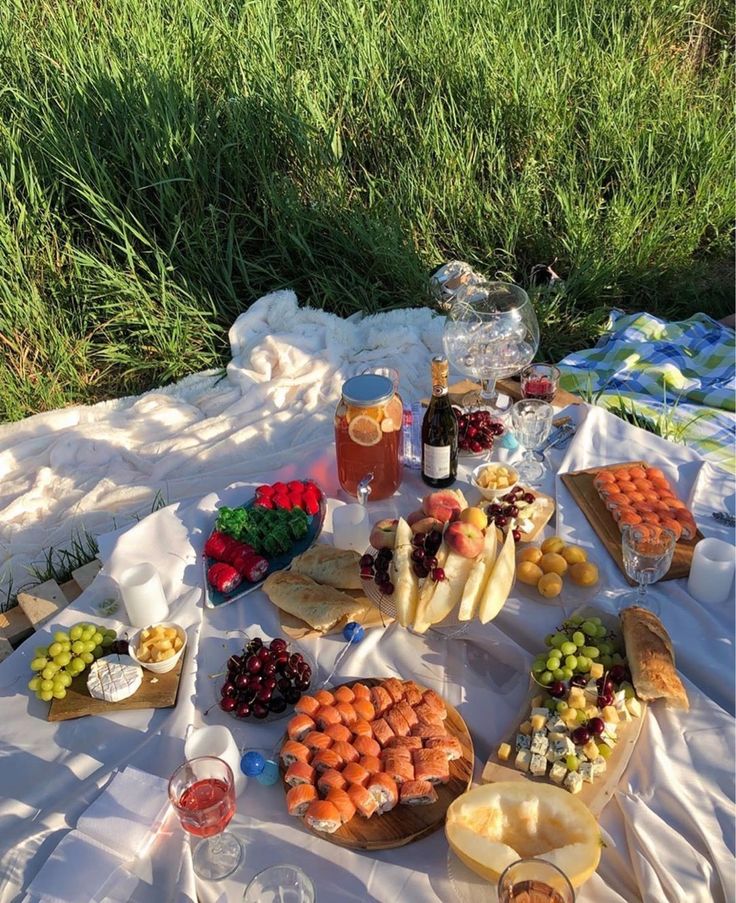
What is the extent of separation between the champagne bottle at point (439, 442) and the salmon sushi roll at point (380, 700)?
84 cm

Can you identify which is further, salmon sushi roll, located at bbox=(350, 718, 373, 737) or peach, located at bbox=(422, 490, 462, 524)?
peach, located at bbox=(422, 490, 462, 524)

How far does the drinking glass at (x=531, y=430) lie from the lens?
253 centimetres

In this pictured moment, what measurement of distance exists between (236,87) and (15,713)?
3574mm

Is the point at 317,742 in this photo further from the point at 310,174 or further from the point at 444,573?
the point at 310,174

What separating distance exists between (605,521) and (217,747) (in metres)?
1.32

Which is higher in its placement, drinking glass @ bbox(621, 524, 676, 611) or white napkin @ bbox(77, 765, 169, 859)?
drinking glass @ bbox(621, 524, 676, 611)

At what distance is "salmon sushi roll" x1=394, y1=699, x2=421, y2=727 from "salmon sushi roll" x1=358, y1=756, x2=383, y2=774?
0.41ft

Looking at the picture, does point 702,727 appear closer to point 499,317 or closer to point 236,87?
point 499,317

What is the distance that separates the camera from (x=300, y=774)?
1.64 m

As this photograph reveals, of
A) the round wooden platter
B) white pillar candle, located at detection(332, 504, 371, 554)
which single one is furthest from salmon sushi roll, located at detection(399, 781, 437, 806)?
white pillar candle, located at detection(332, 504, 371, 554)

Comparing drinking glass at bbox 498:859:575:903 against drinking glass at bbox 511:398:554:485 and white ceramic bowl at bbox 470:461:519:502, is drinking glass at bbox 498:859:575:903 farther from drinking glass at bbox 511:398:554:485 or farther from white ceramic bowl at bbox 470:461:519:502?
drinking glass at bbox 511:398:554:485

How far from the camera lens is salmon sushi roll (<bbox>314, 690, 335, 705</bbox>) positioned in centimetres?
180

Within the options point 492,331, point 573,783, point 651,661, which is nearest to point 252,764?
point 573,783

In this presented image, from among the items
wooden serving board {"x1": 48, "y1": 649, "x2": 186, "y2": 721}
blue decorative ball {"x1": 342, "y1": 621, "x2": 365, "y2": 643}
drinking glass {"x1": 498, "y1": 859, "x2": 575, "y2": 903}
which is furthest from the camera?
blue decorative ball {"x1": 342, "y1": 621, "x2": 365, "y2": 643}
